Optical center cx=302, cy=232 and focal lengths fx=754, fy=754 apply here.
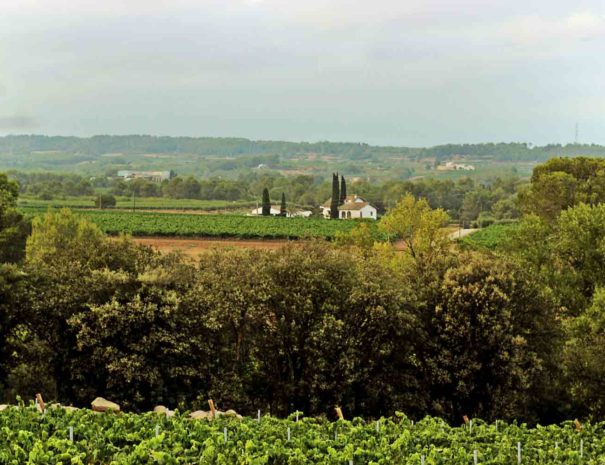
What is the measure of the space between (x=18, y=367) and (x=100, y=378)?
8.97 feet

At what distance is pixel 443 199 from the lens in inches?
6314

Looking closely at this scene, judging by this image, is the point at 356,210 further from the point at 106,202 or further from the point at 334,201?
the point at 106,202

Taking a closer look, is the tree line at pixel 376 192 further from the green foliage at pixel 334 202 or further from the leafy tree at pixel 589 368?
the leafy tree at pixel 589 368

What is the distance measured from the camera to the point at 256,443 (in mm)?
14859

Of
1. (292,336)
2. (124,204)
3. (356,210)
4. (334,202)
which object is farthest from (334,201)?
(292,336)

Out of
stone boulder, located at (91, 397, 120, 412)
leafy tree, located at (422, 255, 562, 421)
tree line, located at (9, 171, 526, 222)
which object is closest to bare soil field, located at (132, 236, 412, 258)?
tree line, located at (9, 171, 526, 222)

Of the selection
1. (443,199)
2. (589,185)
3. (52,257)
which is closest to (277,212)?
(443,199)

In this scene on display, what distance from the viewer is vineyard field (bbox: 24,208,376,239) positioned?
90.4m

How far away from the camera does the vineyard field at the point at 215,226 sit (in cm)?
9038

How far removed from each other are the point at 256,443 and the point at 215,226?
83.4 metres

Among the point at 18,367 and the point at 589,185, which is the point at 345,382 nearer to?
the point at 18,367

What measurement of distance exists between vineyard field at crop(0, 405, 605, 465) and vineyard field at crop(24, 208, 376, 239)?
→ 210ft

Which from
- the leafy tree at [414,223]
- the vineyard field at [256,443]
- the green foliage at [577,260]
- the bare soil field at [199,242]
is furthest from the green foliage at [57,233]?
the vineyard field at [256,443]

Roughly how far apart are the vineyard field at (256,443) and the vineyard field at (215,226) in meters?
63.9
